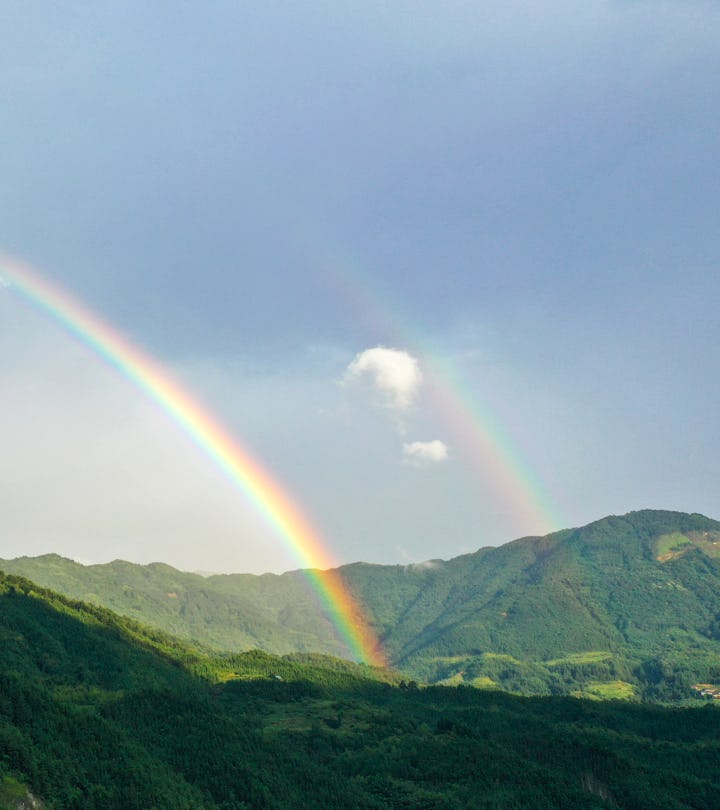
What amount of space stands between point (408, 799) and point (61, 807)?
280 ft

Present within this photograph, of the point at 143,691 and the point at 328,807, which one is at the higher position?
the point at 143,691

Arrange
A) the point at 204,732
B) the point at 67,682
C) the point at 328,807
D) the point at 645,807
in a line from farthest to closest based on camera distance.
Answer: the point at 67,682 → the point at 645,807 → the point at 204,732 → the point at 328,807

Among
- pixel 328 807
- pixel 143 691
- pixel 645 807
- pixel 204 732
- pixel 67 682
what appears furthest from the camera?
pixel 67 682

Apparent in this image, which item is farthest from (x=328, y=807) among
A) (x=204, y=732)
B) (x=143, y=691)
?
(x=143, y=691)

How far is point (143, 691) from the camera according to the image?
164625mm

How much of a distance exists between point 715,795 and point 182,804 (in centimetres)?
15026

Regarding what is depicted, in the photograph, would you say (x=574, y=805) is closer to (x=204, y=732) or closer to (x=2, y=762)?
(x=204, y=732)

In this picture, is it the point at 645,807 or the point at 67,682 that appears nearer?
the point at 645,807

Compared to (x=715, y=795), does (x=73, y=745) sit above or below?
above

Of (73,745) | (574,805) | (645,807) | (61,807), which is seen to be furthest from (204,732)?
(645,807)

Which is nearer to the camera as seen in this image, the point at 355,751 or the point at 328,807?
the point at 328,807

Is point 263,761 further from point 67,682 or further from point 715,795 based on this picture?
point 715,795

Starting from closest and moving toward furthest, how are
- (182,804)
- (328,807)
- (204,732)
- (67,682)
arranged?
1. (182,804)
2. (328,807)
3. (204,732)
4. (67,682)

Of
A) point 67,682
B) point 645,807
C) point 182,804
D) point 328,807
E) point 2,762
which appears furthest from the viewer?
point 67,682
